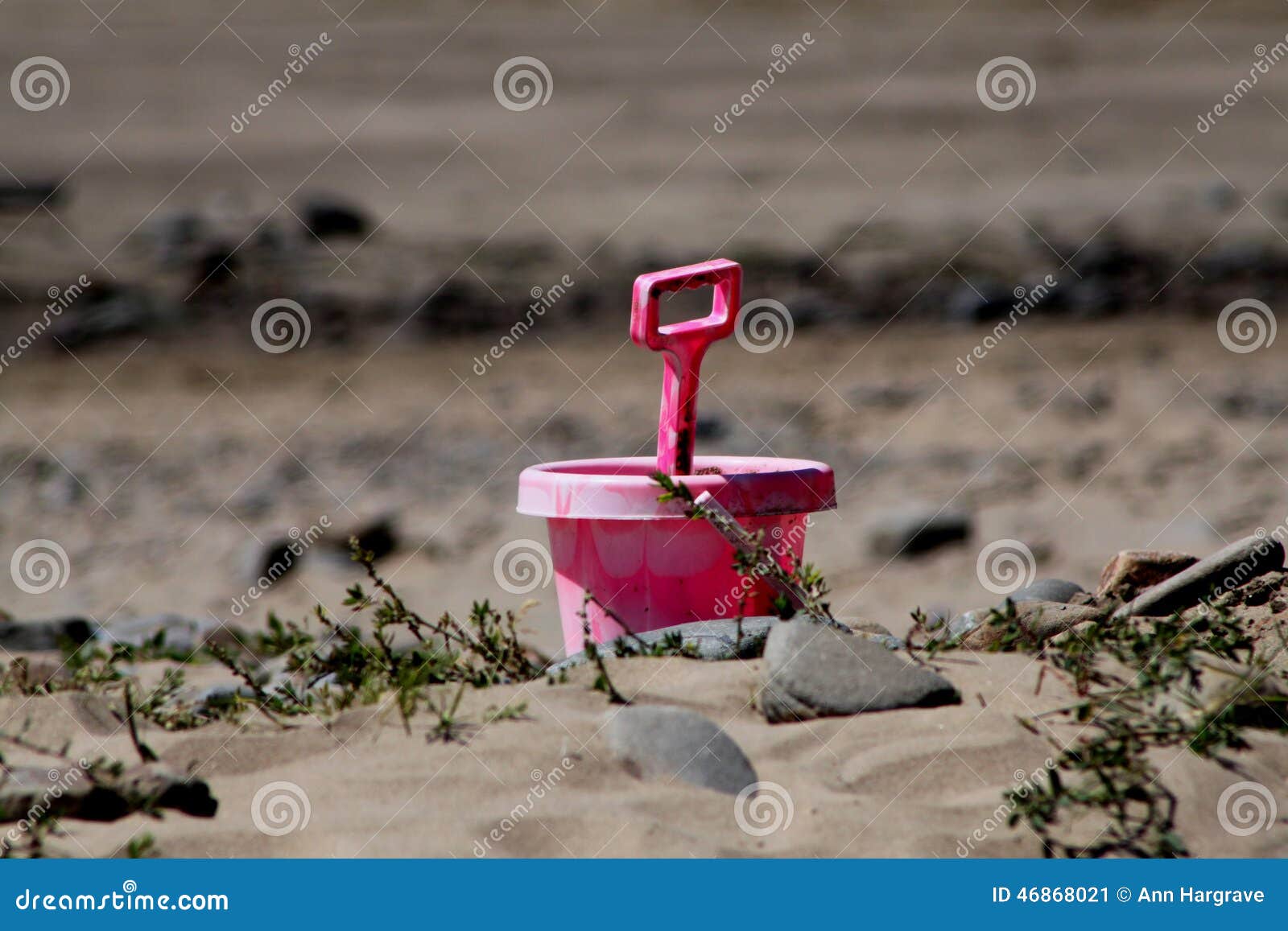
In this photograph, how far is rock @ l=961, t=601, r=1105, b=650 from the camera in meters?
3.24

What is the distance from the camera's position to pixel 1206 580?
3367 millimetres

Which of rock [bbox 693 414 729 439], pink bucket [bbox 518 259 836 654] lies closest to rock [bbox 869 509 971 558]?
rock [bbox 693 414 729 439]

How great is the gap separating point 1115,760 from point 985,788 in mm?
234

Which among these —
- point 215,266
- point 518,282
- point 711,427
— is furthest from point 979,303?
point 215,266

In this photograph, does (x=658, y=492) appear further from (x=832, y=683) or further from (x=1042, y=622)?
(x=1042, y=622)

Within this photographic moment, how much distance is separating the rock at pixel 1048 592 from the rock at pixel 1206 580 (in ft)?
1.17

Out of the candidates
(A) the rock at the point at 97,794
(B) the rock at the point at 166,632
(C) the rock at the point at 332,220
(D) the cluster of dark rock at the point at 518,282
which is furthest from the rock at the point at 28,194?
(A) the rock at the point at 97,794

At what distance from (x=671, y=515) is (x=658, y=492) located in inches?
2.4

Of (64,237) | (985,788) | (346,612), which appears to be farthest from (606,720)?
(64,237)

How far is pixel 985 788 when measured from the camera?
2484 mm

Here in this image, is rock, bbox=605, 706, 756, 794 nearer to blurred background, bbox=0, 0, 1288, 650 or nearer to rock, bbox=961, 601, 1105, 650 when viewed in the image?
rock, bbox=961, 601, 1105, 650

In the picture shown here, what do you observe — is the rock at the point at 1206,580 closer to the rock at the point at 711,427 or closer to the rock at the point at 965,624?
the rock at the point at 965,624

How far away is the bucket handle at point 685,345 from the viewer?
11.1ft

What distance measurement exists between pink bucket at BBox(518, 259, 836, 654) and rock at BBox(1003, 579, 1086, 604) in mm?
733
